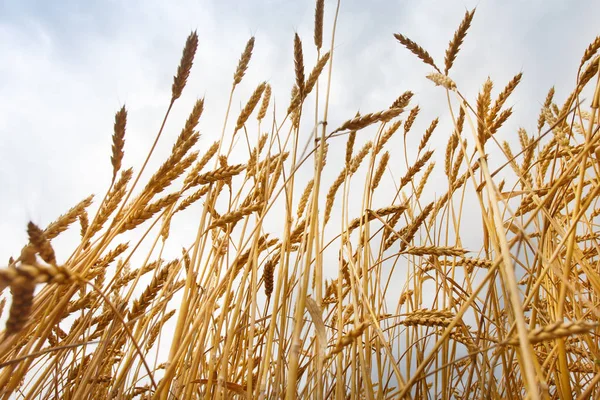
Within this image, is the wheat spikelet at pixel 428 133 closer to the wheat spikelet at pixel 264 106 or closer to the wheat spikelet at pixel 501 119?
the wheat spikelet at pixel 501 119

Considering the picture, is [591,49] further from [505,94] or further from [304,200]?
[304,200]

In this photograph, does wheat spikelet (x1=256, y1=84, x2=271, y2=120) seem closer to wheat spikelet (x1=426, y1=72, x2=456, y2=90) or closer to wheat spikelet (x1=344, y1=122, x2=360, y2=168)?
wheat spikelet (x1=344, y1=122, x2=360, y2=168)

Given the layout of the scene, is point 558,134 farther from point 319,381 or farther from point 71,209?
point 71,209

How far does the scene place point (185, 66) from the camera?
94 cm

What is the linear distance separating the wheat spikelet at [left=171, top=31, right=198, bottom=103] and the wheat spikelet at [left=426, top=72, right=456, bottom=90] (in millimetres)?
661

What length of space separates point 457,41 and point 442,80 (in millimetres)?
343

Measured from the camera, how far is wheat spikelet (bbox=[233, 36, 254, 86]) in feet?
4.84

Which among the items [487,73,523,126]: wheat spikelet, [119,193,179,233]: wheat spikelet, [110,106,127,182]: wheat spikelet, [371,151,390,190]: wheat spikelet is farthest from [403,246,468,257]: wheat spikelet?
[110,106,127,182]: wheat spikelet

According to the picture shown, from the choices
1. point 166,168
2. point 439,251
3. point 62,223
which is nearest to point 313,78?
point 166,168

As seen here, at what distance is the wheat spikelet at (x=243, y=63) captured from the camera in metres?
1.48

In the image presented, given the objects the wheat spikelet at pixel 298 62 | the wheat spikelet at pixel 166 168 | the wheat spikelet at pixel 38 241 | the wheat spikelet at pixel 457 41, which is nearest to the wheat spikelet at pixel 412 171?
the wheat spikelet at pixel 457 41

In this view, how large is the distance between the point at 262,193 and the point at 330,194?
0.53m

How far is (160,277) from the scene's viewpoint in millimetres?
1068

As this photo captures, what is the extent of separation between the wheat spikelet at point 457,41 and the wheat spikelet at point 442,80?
0.18 metres
